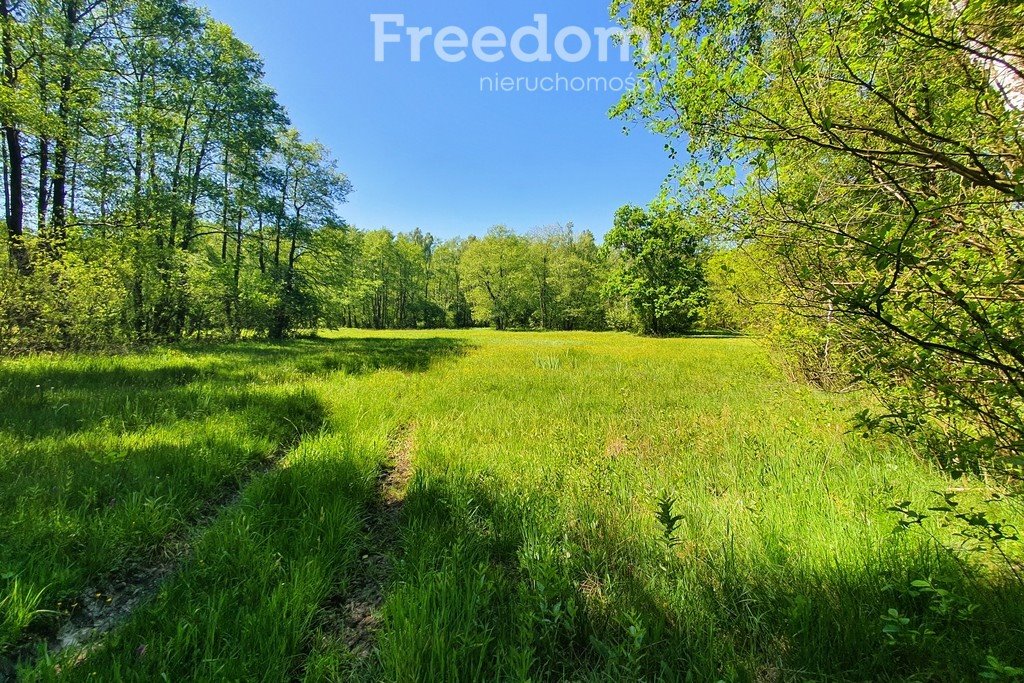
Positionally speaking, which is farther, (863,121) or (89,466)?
(89,466)

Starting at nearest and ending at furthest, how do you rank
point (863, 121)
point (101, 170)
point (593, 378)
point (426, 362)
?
point (863, 121) < point (593, 378) < point (426, 362) < point (101, 170)

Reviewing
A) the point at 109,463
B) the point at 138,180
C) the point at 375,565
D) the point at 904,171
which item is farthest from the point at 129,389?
the point at 138,180

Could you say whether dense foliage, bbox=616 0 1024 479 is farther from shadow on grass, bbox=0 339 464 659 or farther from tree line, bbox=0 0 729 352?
shadow on grass, bbox=0 339 464 659

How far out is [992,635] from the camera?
165cm

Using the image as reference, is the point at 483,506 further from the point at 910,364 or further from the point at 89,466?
the point at 89,466

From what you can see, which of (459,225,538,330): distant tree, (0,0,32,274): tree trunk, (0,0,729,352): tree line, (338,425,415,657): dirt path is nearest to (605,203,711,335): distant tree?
(0,0,729,352): tree line

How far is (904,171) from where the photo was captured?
2725 millimetres

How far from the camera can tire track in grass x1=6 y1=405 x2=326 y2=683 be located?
1.71 metres

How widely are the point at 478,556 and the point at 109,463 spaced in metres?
3.67

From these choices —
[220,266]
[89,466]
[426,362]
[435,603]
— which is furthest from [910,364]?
[220,266]

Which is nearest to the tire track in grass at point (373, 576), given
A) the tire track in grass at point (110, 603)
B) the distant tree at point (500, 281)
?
the tire track in grass at point (110, 603)

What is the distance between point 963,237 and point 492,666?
12.1 feet

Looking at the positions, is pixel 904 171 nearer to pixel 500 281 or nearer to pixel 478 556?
pixel 478 556

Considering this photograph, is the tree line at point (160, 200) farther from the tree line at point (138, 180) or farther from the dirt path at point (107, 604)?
the dirt path at point (107, 604)
